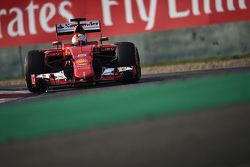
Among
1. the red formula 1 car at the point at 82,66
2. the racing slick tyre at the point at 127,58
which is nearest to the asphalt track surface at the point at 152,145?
the red formula 1 car at the point at 82,66

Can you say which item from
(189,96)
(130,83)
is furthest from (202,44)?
(189,96)

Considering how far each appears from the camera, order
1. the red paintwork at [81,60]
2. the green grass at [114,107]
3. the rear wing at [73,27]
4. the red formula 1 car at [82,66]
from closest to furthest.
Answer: the green grass at [114,107] → the red paintwork at [81,60] → the red formula 1 car at [82,66] → the rear wing at [73,27]

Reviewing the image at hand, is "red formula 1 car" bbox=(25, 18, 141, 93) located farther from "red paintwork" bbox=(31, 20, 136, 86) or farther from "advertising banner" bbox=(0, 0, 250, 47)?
"advertising banner" bbox=(0, 0, 250, 47)

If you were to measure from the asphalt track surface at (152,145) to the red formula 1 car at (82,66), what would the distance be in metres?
5.20

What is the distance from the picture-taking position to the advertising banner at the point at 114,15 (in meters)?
13.9

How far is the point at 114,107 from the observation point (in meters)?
6.25

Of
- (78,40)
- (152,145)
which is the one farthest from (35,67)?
(152,145)

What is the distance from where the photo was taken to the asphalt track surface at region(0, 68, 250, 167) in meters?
3.48

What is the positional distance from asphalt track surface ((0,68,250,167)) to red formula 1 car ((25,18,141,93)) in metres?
5.20

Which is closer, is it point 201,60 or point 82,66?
point 82,66

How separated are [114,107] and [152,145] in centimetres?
237

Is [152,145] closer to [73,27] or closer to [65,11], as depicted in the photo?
[73,27]

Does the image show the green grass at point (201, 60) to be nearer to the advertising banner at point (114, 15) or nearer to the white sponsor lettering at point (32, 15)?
the advertising banner at point (114, 15)

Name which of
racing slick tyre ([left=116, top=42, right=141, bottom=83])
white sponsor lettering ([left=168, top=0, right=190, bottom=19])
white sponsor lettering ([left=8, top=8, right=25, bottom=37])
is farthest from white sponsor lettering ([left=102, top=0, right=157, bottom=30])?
racing slick tyre ([left=116, top=42, right=141, bottom=83])
